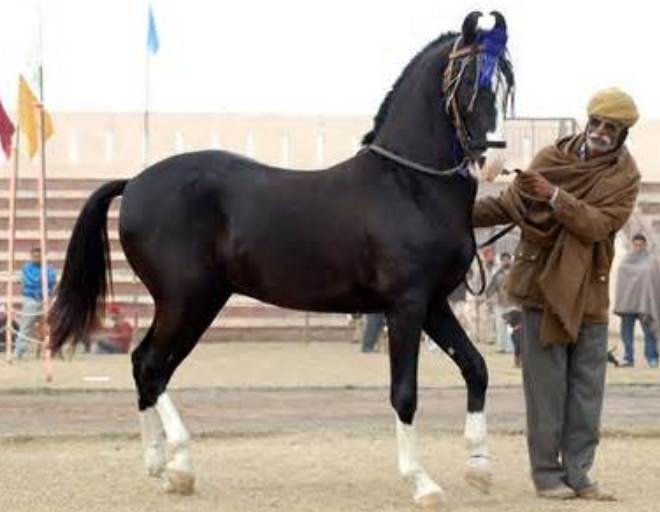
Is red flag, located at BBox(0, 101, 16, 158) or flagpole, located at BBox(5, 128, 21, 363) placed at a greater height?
red flag, located at BBox(0, 101, 16, 158)

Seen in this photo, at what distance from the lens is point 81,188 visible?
32844 millimetres

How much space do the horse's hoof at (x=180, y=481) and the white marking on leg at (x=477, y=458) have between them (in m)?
1.52

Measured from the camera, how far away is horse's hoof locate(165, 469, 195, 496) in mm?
8891

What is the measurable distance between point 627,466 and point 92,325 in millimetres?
3491

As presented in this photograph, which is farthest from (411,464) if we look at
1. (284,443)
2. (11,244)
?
(11,244)

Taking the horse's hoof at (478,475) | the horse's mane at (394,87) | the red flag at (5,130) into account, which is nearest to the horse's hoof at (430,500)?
the horse's hoof at (478,475)

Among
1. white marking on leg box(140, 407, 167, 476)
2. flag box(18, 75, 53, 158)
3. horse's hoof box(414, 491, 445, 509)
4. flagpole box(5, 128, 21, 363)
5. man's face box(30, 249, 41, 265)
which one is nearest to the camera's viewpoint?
horse's hoof box(414, 491, 445, 509)

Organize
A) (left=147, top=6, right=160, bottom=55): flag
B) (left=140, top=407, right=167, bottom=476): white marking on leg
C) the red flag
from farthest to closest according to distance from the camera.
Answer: (left=147, top=6, right=160, bottom=55): flag, the red flag, (left=140, top=407, right=167, bottom=476): white marking on leg

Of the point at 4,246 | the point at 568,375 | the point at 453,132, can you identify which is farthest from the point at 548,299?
the point at 4,246

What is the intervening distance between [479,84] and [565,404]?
6.07 ft

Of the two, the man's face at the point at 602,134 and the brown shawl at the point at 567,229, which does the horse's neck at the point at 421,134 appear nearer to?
the brown shawl at the point at 567,229

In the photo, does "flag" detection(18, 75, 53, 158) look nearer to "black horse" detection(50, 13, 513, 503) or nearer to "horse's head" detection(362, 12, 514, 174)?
"black horse" detection(50, 13, 513, 503)

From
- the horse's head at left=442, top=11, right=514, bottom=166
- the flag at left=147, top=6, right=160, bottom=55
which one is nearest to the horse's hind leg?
the horse's head at left=442, top=11, right=514, bottom=166

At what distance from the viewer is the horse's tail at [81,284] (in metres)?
9.88
